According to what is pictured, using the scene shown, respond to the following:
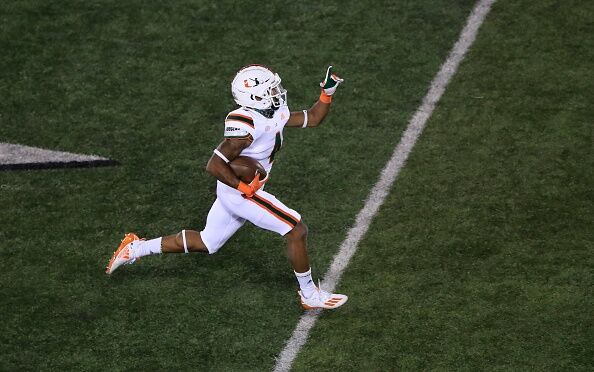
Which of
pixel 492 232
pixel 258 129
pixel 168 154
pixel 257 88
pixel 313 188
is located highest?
pixel 257 88

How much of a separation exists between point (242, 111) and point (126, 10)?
4.28 metres

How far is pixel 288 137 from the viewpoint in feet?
34.3

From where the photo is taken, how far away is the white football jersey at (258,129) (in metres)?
8.20

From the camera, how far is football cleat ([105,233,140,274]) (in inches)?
349

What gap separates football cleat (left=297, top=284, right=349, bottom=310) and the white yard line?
84 millimetres

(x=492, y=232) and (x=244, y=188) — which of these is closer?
(x=244, y=188)

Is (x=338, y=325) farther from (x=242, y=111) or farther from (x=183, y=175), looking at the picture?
(x=183, y=175)

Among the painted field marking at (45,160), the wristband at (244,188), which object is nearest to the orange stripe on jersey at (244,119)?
the wristband at (244,188)

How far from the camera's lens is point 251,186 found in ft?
27.0

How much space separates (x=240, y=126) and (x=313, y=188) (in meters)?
1.75

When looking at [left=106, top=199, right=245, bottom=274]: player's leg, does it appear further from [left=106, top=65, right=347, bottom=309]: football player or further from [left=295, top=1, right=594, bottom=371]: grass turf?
[left=295, top=1, right=594, bottom=371]: grass turf

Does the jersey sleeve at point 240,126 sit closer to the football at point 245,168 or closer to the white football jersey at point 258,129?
the white football jersey at point 258,129

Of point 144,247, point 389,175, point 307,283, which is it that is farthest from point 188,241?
point 389,175

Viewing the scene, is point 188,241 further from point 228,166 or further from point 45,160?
point 45,160
